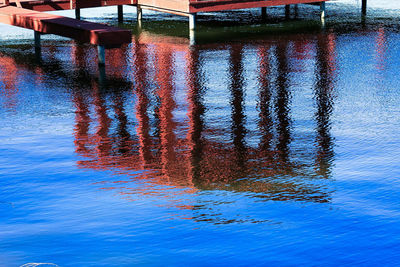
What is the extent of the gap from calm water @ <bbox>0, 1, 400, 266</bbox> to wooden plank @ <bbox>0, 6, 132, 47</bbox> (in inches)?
25.2

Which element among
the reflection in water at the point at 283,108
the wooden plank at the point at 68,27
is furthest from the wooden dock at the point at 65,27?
the reflection in water at the point at 283,108

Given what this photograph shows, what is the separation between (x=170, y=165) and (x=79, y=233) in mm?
1995

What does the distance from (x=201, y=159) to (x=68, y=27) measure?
290 inches

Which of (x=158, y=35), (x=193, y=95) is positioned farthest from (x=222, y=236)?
(x=158, y=35)

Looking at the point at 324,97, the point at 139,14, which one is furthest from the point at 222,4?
the point at 324,97

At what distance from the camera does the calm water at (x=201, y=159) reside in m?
6.10

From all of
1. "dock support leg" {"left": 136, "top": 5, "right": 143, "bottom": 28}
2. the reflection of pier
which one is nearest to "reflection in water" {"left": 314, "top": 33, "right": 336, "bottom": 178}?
the reflection of pier

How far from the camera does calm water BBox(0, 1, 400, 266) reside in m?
6.10

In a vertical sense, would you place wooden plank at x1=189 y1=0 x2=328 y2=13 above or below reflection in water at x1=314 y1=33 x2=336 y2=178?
above

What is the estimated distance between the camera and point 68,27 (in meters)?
14.6

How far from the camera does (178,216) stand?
21.7ft

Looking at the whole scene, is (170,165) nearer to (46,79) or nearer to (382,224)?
(382,224)

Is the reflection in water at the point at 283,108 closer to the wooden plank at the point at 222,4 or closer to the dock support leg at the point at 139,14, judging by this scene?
the wooden plank at the point at 222,4

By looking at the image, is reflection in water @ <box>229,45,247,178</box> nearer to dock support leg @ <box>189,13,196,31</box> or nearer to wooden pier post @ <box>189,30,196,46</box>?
wooden pier post @ <box>189,30,196,46</box>
